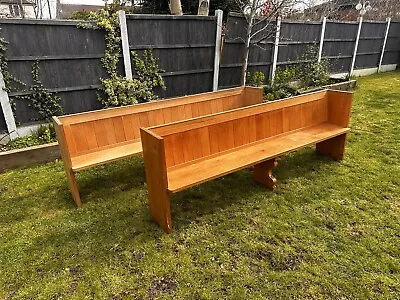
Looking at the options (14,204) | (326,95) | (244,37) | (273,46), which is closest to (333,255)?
(326,95)

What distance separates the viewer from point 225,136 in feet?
10.7

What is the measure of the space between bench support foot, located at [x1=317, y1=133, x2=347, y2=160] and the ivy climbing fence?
3105 mm

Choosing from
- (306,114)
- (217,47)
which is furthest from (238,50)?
(306,114)

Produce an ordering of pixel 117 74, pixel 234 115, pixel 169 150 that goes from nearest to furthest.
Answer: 1. pixel 169 150
2. pixel 234 115
3. pixel 117 74

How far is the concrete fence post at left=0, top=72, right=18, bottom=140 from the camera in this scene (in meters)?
4.35

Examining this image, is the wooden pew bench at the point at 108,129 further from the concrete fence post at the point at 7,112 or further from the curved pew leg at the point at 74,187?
the concrete fence post at the point at 7,112

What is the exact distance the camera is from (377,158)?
412cm

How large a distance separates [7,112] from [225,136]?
3623 mm

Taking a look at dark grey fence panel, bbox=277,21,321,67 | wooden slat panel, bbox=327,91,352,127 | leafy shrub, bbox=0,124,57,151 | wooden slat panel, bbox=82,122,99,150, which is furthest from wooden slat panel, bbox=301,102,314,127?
dark grey fence panel, bbox=277,21,321,67

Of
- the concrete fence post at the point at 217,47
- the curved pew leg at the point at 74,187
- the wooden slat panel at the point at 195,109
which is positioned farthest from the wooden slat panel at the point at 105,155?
the concrete fence post at the point at 217,47

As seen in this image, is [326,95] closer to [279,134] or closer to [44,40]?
[279,134]

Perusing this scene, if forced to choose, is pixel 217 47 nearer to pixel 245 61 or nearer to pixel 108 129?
pixel 245 61

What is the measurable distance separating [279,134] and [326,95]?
113 cm

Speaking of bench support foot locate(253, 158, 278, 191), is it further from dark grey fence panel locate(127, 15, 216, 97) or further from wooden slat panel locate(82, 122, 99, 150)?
dark grey fence panel locate(127, 15, 216, 97)
